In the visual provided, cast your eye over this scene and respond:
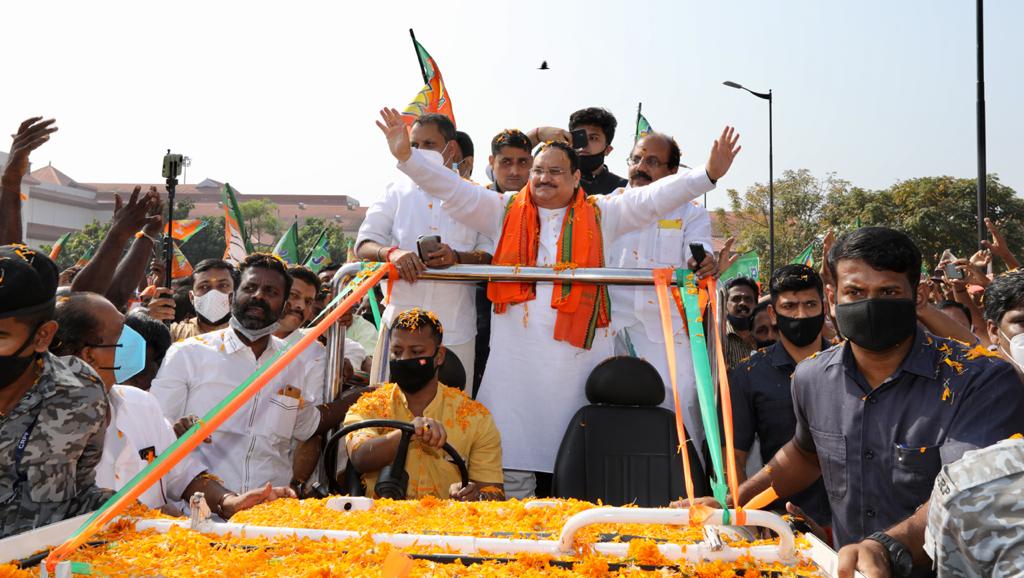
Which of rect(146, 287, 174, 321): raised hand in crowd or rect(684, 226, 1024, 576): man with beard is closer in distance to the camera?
rect(684, 226, 1024, 576): man with beard

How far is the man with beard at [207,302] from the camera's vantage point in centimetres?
664

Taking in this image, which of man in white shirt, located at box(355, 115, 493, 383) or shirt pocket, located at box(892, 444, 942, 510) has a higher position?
man in white shirt, located at box(355, 115, 493, 383)

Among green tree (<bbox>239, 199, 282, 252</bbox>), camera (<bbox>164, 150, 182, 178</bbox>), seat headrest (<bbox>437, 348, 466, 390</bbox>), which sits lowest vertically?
seat headrest (<bbox>437, 348, 466, 390</bbox>)

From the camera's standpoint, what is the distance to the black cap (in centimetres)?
244

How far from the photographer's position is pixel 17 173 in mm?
5285

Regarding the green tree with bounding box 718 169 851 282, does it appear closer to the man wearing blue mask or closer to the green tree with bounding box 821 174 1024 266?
the green tree with bounding box 821 174 1024 266

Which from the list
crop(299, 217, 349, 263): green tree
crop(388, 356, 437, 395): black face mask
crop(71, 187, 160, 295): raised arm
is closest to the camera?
crop(388, 356, 437, 395): black face mask

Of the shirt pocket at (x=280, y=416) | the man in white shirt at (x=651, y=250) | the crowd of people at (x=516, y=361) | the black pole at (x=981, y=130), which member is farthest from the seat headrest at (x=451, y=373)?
the black pole at (x=981, y=130)

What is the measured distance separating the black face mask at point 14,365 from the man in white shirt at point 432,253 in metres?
2.31

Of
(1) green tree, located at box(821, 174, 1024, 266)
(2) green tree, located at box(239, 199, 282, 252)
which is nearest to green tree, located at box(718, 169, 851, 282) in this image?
(1) green tree, located at box(821, 174, 1024, 266)

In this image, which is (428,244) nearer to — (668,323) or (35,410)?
(668,323)

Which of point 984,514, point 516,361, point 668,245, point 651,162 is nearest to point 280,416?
point 516,361

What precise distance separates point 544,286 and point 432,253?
0.81 m

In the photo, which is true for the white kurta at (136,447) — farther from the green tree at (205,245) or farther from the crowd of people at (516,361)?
the green tree at (205,245)
